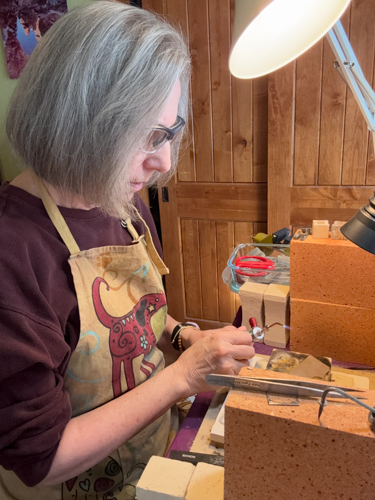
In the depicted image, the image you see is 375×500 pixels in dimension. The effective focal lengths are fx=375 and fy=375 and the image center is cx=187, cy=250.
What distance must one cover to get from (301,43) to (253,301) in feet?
2.16

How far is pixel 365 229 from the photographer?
1.80 feet

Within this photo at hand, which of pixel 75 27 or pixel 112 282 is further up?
pixel 75 27

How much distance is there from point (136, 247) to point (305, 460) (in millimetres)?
618

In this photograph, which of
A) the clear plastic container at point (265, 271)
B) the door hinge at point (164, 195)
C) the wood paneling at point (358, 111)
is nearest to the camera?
the clear plastic container at point (265, 271)

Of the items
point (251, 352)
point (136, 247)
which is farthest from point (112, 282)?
point (251, 352)

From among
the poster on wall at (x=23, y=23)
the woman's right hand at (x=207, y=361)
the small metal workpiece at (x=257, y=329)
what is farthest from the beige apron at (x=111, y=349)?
the poster on wall at (x=23, y=23)

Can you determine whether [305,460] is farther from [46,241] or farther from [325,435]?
[46,241]

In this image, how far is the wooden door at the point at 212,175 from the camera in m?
2.04

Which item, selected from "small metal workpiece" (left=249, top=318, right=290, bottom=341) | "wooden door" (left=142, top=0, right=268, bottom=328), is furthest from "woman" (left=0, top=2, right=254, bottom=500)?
"wooden door" (left=142, top=0, right=268, bottom=328)

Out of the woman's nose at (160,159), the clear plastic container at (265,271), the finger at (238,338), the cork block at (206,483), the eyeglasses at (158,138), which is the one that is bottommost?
the cork block at (206,483)

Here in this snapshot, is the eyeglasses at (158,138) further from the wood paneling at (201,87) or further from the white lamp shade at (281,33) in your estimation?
the wood paneling at (201,87)

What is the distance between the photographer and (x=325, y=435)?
435 mm

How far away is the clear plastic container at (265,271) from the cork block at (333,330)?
131 millimetres

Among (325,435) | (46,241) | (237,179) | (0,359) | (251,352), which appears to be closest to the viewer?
(325,435)
